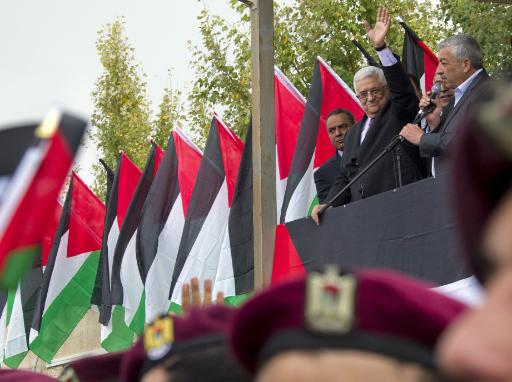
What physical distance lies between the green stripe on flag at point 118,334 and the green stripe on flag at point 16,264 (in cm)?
1002

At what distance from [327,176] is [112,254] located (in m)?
5.62

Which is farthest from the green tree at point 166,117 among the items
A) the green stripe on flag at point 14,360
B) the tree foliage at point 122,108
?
the green stripe on flag at point 14,360

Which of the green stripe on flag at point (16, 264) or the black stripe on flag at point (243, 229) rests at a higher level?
the green stripe on flag at point (16, 264)

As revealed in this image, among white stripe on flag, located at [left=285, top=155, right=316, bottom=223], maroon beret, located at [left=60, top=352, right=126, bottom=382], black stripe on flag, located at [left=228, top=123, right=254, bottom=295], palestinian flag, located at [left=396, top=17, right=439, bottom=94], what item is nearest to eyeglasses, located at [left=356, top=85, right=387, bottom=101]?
white stripe on flag, located at [left=285, top=155, right=316, bottom=223]

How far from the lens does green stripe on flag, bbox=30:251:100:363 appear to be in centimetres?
1289

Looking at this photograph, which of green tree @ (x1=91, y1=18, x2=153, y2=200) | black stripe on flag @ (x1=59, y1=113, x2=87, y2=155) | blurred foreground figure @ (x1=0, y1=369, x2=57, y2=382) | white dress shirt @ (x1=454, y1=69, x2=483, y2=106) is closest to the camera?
black stripe on flag @ (x1=59, y1=113, x2=87, y2=155)

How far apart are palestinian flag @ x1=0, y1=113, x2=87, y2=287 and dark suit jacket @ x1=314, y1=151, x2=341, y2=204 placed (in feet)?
18.8

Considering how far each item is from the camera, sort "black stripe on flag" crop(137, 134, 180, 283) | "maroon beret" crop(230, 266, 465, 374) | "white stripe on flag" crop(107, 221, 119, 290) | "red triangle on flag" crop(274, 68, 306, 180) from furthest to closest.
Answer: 1. "white stripe on flag" crop(107, 221, 119, 290)
2. "black stripe on flag" crop(137, 134, 180, 283)
3. "red triangle on flag" crop(274, 68, 306, 180)
4. "maroon beret" crop(230, 266, 465, 374)

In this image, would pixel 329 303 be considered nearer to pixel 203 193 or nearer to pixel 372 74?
pixel 372 74

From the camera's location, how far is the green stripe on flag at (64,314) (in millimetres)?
12891

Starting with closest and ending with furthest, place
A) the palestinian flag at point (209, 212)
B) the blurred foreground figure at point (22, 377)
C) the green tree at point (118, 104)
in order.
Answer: the blurred foreground figure at point (22, 377)
the palestinian flag at point (209, 212)
the green tree at point (118, 104)

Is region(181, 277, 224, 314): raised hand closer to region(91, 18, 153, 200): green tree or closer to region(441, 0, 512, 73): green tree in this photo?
region(441, 0, 512, 73): green tree

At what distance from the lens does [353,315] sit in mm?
1332

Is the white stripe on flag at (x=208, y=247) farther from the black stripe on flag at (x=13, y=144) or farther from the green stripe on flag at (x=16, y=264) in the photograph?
the green stripe on flag at (x=16, y=264)
